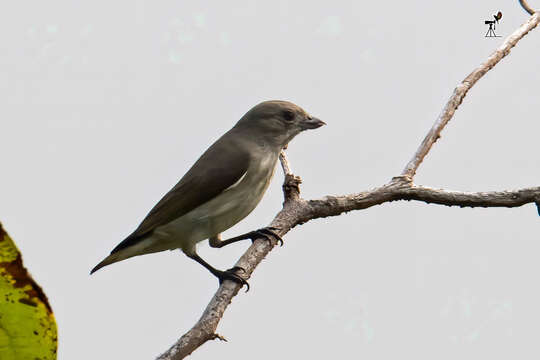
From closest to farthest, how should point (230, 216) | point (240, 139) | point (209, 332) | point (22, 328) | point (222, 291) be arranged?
point (22, 328)
point (209, 332)
point (222, 291)
point (230, 216)
point (240, 139)

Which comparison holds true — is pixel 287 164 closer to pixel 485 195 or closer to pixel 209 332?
pixel 485 195

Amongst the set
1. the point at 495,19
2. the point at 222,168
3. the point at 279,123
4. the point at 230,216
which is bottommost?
the point at 230,216

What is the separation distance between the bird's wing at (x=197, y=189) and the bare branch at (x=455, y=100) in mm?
1454

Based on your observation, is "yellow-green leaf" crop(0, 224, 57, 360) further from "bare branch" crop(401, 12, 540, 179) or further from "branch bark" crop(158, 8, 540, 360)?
"bare branch" crop(401, 12, 540, 179)

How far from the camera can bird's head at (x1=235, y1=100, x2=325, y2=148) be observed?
6352 millimetres

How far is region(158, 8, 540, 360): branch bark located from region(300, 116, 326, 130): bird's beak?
2.14 feet

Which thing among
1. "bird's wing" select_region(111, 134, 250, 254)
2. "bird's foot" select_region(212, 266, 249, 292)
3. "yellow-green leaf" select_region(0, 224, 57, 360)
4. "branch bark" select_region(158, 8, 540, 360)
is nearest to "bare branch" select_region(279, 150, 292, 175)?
"branch bark" select_region(158, 8, 540, 360)

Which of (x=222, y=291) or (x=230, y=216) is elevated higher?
(x=230, y=216)

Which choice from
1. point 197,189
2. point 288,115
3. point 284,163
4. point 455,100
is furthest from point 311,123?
point 455,100

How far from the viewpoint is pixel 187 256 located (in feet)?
20.0

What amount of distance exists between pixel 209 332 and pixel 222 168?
8.01ft

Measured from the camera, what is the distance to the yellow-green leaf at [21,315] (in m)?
1.01

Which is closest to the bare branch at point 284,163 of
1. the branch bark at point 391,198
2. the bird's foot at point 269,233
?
the branch bark at point 391,198

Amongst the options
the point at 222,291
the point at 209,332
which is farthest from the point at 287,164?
the point at 209,332
